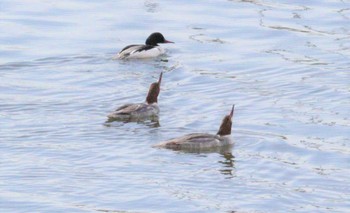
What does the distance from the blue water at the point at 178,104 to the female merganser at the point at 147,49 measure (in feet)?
0.56

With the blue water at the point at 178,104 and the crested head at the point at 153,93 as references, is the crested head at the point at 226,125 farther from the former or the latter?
the crested head at the point at 153,93

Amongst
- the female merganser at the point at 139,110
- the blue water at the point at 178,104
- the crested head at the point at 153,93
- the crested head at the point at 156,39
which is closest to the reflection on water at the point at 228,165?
the blue water at the point at 178,104

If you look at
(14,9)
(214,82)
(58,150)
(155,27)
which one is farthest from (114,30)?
(58,150)

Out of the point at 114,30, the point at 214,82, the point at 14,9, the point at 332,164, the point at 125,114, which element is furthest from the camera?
the point at 14,9

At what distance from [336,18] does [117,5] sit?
5.12 metres

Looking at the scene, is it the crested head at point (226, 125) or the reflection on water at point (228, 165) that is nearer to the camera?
the reflection on water at point (228, 165)

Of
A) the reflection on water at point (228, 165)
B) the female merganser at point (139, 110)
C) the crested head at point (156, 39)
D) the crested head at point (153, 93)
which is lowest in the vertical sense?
the reflection on water at point (228, 165)

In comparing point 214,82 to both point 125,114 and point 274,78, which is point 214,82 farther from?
point 125,114

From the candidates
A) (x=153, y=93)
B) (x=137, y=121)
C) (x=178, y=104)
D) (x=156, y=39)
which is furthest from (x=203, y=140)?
(x=156, y=39)

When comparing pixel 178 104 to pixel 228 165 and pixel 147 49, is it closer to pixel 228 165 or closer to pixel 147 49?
pixel 228 165

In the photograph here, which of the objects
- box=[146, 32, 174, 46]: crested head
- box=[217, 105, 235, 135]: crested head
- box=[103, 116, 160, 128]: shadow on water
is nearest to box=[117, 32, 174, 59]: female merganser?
box=[146, 32, 174, 46]: crested head

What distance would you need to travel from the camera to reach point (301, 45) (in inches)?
1016

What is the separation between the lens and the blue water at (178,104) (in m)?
16.1

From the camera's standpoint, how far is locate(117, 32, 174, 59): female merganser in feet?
82.0
